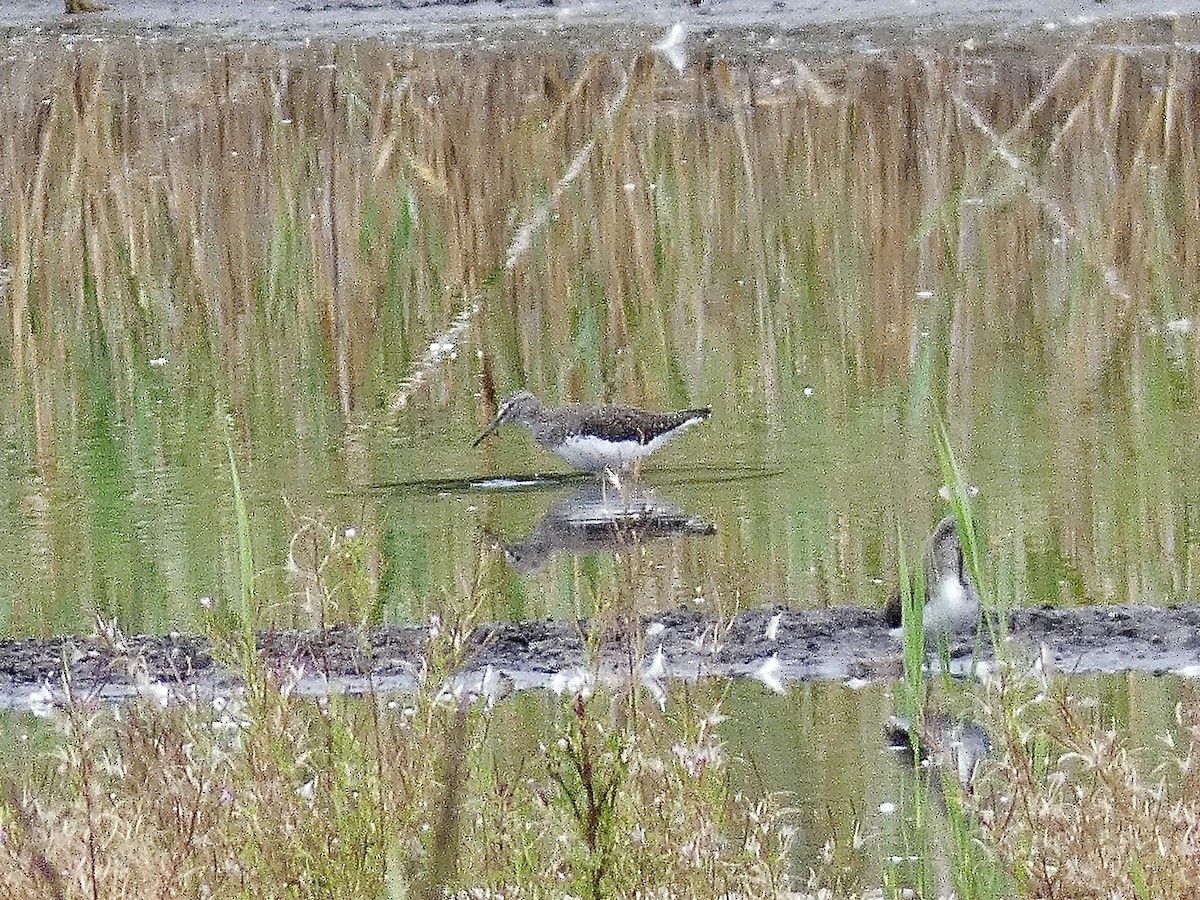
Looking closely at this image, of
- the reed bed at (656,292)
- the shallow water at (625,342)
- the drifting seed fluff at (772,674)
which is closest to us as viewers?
the drifting seed fluff at (772,674)

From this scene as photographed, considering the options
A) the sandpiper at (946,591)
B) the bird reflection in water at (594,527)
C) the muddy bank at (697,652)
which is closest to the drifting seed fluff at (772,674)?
the muddy bank at (697,652)

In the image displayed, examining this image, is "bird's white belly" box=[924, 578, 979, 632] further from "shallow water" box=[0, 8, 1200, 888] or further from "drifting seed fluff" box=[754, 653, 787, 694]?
"drifting seed fluff" box=[754, 653, 787, 694]

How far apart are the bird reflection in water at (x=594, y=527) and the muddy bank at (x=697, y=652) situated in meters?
0.82

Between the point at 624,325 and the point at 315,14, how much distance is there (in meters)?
11.9

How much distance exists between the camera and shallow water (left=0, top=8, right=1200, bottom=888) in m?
6.46

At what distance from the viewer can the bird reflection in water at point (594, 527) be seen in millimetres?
6770

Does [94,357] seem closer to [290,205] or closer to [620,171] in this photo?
[290,205]

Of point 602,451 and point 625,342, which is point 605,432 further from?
point 625,342

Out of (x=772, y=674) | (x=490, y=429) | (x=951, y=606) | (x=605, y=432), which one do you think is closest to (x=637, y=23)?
(x=490, y=429)

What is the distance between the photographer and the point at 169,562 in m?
6.88

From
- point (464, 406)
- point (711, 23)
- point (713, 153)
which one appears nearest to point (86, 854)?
point (464, 406)

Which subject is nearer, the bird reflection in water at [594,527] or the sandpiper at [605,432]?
the bird reflection in water at [594,527]

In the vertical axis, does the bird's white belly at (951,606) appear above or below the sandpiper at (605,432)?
below

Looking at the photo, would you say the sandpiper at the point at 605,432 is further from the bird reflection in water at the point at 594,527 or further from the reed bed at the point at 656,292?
the reed bed at the point at 656,292
